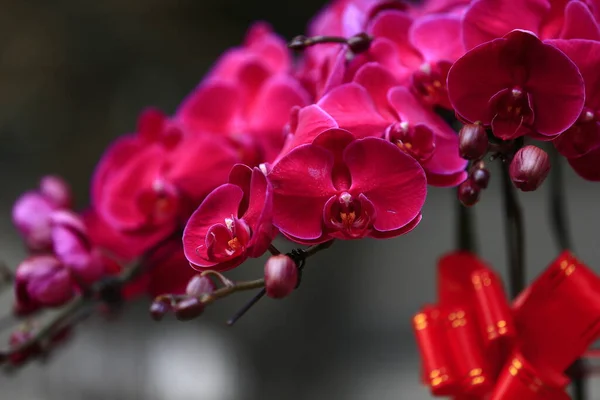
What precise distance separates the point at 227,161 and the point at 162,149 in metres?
0.05

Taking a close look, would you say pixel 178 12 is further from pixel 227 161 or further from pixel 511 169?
pixel 511 169

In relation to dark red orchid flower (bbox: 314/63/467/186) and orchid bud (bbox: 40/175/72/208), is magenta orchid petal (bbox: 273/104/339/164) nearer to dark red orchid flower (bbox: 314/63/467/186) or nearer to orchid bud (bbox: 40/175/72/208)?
dark red orchid flower (bbox: 314/63/467/186)

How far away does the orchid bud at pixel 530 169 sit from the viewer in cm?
22

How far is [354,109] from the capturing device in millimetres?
261

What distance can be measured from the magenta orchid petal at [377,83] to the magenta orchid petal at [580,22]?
0.24 ft

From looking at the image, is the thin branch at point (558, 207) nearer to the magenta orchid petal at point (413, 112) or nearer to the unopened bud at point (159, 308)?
the magenta orchid petal at point (413, 112)

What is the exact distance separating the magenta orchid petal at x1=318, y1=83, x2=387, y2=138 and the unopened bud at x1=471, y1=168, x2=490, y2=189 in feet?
0.16

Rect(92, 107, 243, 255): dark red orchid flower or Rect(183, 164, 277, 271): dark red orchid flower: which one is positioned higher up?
Rect(183, 164, 277, 271): dark red orchid flower

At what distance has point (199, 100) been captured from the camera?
376mm

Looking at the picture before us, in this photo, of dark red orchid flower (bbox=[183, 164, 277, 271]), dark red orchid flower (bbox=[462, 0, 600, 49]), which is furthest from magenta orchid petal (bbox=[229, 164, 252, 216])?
dark red orchid flower (bbox=[462, 0, 600, 49])

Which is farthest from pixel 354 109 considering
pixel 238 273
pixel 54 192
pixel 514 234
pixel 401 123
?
pixel 238 273

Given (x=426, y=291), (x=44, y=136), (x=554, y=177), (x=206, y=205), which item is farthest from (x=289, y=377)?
(x=206, y=205)

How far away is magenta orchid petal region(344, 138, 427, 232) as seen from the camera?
0.23 meters

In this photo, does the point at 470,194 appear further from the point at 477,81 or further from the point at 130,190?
the point at 130,190
